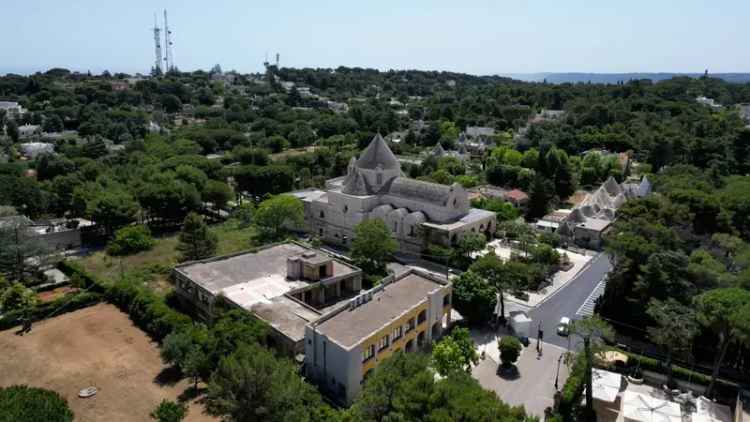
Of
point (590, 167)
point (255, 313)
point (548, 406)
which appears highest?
point (590, 167)

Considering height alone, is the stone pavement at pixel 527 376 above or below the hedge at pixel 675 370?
below

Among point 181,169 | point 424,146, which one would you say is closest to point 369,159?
point 181,169

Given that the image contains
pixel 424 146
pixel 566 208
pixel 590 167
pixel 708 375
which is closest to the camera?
pixel 708 375

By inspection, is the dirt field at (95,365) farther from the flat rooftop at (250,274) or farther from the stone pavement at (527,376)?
the stone pavement at (527,376)

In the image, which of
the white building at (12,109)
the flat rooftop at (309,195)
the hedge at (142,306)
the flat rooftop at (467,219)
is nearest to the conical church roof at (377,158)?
the flat rooftop at (309,195)

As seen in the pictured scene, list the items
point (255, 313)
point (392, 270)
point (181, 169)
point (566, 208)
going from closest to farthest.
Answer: point (255, 313), point (392, 270), point (181, 169), point (566, 208)

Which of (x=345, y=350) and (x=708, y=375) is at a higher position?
(x=345, y=350)

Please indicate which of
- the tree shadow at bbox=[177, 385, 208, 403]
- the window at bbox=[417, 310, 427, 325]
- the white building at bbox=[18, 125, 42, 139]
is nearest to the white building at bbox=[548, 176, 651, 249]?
the window at bbox=[417, 310, 427, 325]

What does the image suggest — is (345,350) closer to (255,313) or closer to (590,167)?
(255,313)

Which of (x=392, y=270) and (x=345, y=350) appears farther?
(x=392, y=270)
